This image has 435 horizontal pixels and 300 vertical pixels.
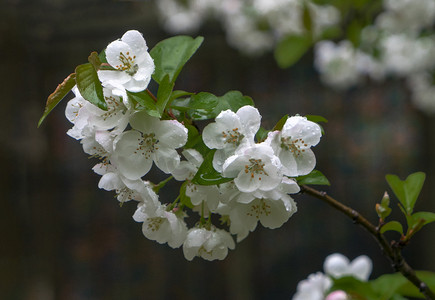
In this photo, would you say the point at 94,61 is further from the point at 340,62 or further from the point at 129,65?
the point at 340,62

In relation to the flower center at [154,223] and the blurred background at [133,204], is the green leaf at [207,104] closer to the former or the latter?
the flower center at [154,223]

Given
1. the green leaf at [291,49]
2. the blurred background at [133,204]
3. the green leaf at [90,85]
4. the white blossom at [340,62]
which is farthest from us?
the blurred background at [133,204]

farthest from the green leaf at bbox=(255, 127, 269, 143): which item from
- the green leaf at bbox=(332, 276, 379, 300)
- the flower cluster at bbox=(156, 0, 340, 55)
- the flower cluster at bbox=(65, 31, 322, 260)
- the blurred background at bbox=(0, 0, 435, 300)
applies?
the blurred background at bbox=(0, 0, 435, 300)

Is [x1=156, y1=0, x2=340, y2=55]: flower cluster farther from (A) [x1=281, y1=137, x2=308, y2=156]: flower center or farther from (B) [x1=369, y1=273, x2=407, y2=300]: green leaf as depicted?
(A) [x1=281, y1=137, x2=308, y2=156]: flower center

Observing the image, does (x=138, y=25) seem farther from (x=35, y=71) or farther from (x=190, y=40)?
(x=190, y=40)

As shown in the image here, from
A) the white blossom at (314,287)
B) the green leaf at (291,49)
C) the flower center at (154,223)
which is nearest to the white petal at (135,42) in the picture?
the flower center at (154,223)

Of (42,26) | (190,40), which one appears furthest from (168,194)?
(190,40)
